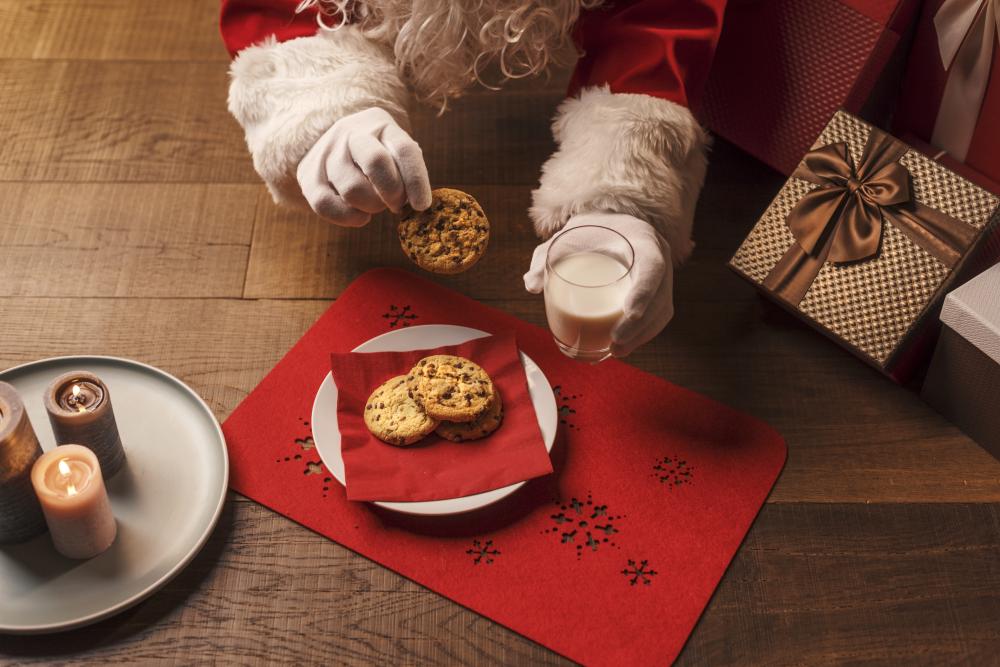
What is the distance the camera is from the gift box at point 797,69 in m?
1.19

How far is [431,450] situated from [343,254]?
1.17 feet

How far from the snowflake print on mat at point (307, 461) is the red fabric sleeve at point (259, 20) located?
488mm

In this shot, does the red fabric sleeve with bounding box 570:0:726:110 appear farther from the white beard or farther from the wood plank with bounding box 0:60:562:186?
the wood plank with bounding box 0:60:562:186

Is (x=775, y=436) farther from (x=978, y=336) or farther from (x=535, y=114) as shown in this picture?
(x=535, y=114)

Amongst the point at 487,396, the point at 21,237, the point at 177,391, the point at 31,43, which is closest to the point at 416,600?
the point at 487,396

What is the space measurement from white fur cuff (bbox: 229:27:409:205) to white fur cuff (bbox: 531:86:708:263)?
0.68ft

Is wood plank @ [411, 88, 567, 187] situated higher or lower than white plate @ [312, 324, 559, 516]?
higher

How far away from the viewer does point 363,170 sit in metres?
0.98

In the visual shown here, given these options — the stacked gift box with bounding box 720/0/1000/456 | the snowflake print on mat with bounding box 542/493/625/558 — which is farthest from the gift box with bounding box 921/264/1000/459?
the snowflake print on mat with bounding box 542/493/625/558

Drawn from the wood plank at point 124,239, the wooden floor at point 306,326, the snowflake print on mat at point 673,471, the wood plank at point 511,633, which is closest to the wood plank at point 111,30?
the wooden floor at point 306,326

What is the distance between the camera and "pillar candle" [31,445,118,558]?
0.87 meters

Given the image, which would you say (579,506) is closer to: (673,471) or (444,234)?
(673,471)

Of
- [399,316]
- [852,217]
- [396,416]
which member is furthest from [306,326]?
[852,217]

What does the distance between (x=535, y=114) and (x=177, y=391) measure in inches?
27.1
